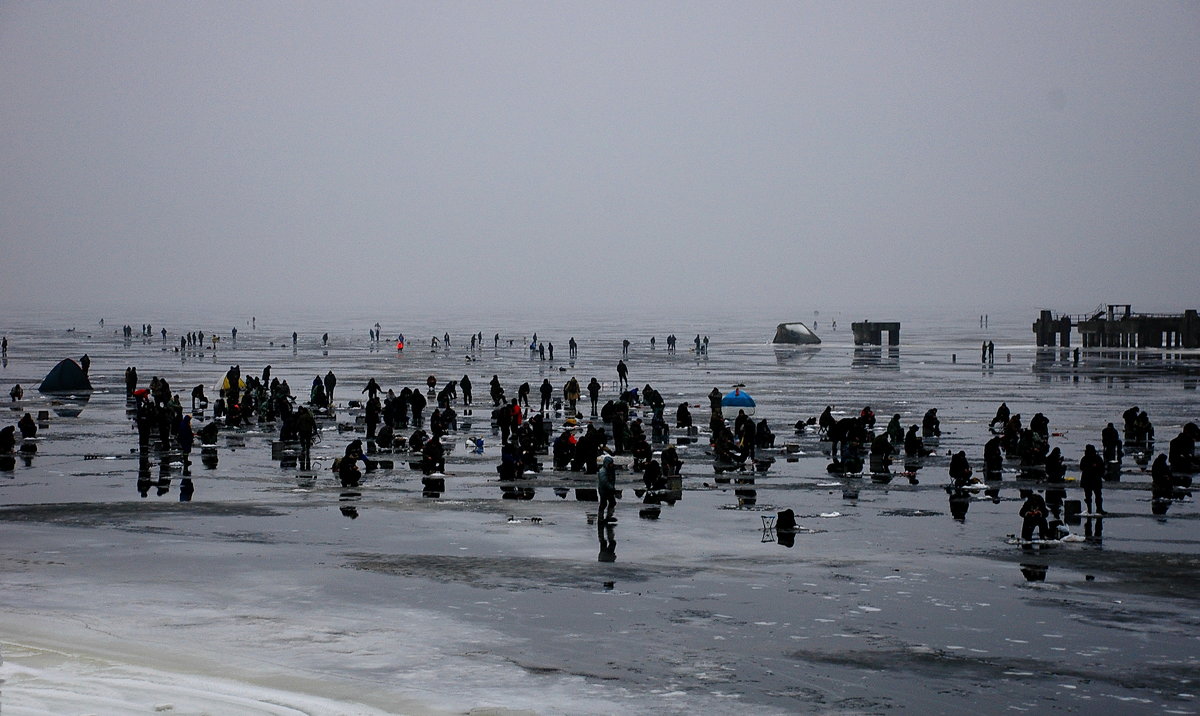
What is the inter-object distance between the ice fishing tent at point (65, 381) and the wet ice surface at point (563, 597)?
25.8m

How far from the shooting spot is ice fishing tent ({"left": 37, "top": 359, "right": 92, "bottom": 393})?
59.3 meters

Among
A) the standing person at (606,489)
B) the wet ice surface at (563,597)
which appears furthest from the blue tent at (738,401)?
the standing person at (606,489)

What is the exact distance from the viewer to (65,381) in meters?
59.7

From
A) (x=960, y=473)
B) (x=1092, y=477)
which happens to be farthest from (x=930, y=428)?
(x=1092, y=477)

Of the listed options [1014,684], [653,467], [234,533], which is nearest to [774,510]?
[653,467]

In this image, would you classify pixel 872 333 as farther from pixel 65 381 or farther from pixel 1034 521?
pixel 1034 521

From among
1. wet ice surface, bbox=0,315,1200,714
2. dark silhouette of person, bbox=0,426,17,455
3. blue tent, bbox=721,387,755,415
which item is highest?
blue tent, bbox=721,387,755,415

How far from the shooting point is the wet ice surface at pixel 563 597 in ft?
46.1

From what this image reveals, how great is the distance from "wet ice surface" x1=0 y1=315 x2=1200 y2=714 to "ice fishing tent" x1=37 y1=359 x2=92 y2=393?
25.8 meters

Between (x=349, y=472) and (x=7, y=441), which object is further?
(x=7, y=441)

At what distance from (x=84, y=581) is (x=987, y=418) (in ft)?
120

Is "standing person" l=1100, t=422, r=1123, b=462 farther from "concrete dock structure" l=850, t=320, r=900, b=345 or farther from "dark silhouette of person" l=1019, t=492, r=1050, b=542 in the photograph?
"concrete dock structure" l=850, t=320, r=900, b=345

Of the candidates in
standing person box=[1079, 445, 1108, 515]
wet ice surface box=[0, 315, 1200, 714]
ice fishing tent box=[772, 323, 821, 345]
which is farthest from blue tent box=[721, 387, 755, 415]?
ice fishing tent box=[772, 323, 821, 345]

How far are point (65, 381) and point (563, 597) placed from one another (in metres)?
47.8
